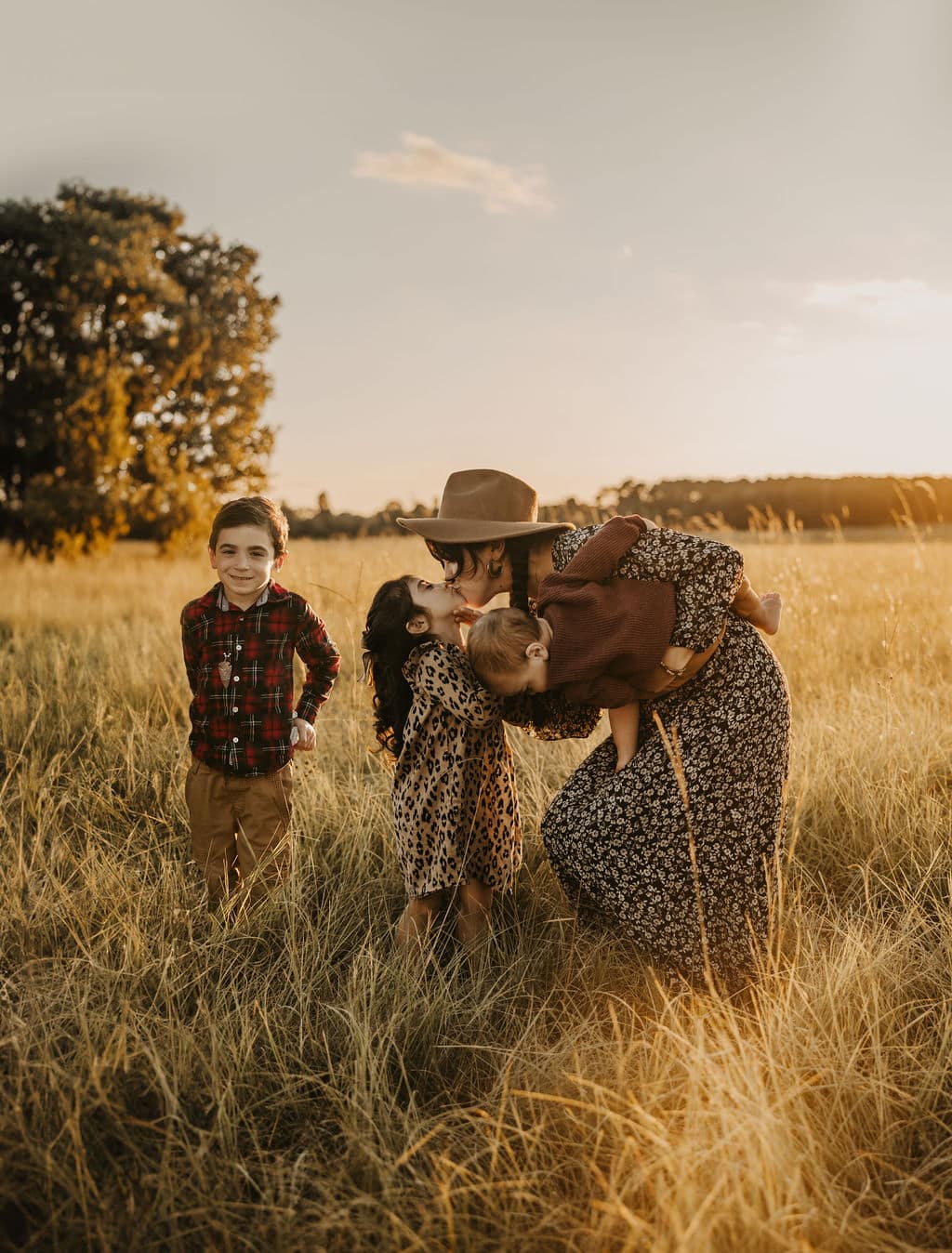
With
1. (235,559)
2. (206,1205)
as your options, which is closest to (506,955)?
(206,1205)

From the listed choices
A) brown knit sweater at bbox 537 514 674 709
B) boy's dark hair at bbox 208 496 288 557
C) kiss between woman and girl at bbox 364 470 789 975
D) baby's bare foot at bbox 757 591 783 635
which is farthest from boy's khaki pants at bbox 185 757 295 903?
baby's bare foot at bbox 757 591 783 635

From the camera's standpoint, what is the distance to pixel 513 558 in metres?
2.48

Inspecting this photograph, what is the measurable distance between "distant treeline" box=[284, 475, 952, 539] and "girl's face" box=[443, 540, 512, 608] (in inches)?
68.0

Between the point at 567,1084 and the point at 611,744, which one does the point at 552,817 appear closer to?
the point at 611,744

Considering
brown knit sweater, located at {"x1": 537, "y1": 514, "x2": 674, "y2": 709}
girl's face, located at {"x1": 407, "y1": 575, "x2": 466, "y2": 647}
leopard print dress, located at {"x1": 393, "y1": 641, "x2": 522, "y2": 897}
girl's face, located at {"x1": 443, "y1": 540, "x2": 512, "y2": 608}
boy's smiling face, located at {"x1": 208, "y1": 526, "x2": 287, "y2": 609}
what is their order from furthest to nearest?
boy's smiling face, located at {"x1": 208, "y1": 526, "x2": 287, "y2": 609}
girl's face, located at {"x1": 443, "y1": 540, "x2": 512, "y2": 608}
girl's face, located at {"x1": 407, "y1": 575, "x2": 466, "y2": 647}
leopard print dress, located at {"x1": 393, "y1": 641, "x2": 522, "y2": 897}
brown knit sweater, located at {"x1": 537, "y1": 514, "x2": 674, "y2": 709}

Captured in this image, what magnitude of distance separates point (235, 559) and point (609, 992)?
1603 mm

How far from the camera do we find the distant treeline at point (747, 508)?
19.2 feet

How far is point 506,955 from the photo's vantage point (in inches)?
93.4

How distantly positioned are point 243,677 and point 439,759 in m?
0.73

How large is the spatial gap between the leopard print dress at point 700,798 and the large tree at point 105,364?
13.9m

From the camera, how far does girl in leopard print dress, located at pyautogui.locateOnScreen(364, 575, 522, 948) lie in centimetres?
222

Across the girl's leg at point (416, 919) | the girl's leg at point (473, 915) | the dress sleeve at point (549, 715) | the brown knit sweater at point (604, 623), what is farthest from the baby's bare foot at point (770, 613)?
the girl's leg at point (416, 919)

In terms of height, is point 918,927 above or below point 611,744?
below

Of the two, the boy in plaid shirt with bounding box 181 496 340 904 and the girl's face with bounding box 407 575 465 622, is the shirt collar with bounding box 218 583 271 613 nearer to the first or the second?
the boy in plaid shirt with bounding box 181 496 340 904
